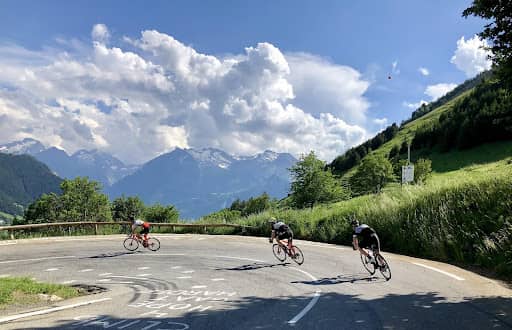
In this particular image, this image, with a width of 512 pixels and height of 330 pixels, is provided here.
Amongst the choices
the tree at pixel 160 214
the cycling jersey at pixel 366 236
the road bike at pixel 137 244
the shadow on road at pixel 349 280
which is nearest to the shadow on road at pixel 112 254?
the road bike at pixel 137 244

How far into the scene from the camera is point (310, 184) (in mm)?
59438

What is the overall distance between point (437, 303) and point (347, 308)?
2.16m

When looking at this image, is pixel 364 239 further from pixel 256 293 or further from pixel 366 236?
pixel 256 293

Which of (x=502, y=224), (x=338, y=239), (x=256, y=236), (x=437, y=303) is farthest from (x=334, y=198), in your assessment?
(x=437, y=303)

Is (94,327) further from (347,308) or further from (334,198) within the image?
(334,198)

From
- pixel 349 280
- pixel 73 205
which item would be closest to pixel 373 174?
pixel 73 205

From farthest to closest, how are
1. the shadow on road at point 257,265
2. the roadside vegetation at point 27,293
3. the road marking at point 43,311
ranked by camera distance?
the shadow on road at point 257,265, the roadside vegetation at point 27,293, the road marking at point 43,311

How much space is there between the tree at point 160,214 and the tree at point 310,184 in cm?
4972

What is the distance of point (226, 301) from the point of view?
9.91 m

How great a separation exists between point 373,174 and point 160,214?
54358 mm

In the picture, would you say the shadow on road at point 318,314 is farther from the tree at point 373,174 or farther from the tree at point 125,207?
the tree at point 125,207

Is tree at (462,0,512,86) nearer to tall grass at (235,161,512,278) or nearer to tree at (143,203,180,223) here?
tall grass at (235,161,512,278)

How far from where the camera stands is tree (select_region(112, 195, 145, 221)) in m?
108

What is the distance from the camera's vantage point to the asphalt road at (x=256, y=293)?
7.87 meters
